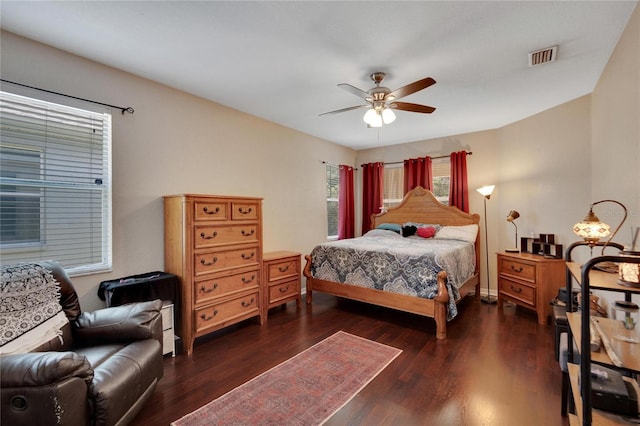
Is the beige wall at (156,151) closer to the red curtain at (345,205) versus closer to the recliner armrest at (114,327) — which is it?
the recliner armrest at (114,327)

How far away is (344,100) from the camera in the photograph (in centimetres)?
334

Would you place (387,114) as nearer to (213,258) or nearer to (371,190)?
(213,258)

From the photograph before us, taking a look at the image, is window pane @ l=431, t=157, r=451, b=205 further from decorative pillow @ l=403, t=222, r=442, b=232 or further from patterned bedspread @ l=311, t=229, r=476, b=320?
patterned bedspread @ l=311, t=229, r=476, b=320

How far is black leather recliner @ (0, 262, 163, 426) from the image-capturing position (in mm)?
1267

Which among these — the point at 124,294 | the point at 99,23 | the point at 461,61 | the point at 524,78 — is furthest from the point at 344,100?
the point at 124,294

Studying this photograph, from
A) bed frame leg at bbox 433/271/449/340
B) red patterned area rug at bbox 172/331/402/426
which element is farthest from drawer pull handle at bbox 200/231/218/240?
bed frame leg at bbox 433/271/449/340

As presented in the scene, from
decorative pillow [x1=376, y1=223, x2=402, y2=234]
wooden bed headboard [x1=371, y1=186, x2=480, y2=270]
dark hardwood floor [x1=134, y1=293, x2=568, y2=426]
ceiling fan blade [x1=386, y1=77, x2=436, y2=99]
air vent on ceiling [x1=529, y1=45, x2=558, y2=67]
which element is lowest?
dark hardwood floor [x1=134, y1=293, x2=568, y2=426]

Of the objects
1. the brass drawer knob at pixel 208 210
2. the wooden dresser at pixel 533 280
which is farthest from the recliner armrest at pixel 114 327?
the wooden dresser at pixel 533 280

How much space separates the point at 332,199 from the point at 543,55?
3.71m

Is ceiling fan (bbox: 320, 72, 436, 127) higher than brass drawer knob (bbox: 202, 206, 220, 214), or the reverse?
ceiling fan (bbox: 320, 72, 436, 127)

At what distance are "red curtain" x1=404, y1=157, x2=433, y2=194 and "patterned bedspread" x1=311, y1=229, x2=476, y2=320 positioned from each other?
1.26 m

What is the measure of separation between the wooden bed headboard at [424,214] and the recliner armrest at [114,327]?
4213 mm

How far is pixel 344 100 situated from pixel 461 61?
4.19ft

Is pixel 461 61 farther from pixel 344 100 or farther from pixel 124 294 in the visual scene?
pixel 124 294
